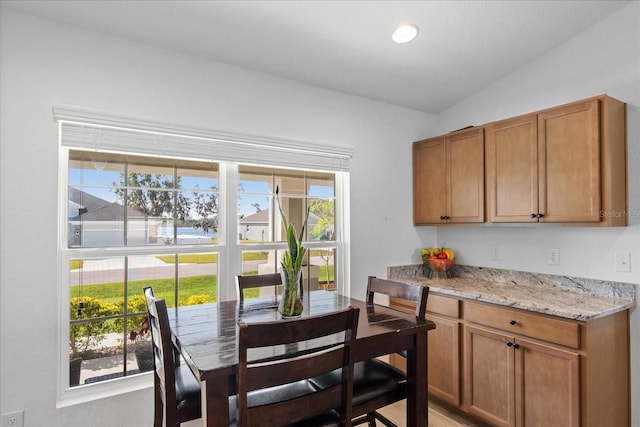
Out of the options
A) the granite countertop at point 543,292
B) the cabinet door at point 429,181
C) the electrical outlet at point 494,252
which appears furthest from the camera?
the cabinet door at point 429,181

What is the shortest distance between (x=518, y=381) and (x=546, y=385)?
0.17 metres

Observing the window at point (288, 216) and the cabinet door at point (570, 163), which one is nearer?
the cabinet door at point (570, 163)

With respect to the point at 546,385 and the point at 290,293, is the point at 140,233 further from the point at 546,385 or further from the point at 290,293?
the point at 546,385

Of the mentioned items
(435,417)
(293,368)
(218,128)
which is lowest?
(435,417)

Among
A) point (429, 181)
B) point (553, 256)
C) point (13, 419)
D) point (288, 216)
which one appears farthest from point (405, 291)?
point (13, 419)

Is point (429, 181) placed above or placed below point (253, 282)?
above

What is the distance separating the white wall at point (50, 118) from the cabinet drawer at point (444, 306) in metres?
1.65

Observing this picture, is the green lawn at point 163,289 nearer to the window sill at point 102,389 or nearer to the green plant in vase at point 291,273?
the window sill at point 102,389

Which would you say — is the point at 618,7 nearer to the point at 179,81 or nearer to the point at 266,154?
the point at 266,154

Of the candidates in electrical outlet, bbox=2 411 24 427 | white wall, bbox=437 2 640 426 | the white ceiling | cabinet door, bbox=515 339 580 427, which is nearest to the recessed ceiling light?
the white ceiling

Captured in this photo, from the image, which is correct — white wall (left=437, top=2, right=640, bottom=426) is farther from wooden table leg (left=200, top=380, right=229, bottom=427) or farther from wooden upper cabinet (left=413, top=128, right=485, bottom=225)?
wooden table leg (left=200, top=380, right=229, bottom=427)

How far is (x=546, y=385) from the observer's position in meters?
2.08

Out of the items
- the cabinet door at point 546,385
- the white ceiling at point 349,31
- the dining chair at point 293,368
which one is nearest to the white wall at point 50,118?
the white ceiling at point 349,31

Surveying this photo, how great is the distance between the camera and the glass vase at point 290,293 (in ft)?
5.88
